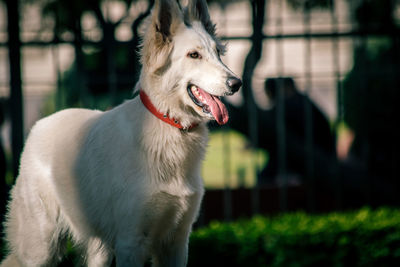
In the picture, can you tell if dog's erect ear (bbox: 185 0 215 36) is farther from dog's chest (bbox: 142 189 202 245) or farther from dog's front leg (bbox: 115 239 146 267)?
dog's front leg (bbox: 115 239 146 267)

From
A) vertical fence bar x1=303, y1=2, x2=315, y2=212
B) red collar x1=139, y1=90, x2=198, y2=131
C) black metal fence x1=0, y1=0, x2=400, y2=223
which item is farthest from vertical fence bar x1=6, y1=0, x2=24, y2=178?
vertical fence bar x1=303, y1=2, x2=315, y2=212

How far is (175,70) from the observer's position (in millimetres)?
3188

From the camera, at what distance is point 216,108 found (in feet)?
10.1

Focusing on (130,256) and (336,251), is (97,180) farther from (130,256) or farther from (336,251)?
(336,251)

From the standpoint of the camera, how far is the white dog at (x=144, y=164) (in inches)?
122

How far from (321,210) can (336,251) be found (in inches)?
110

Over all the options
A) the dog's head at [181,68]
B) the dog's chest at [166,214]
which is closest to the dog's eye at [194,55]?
the dog's head at [181,68]

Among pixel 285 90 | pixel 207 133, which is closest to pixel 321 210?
pixel 285 90

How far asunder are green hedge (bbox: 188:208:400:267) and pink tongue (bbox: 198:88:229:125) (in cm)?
212

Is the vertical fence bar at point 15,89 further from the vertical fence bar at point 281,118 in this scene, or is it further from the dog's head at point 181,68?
the vertical fence bar at point 281,118

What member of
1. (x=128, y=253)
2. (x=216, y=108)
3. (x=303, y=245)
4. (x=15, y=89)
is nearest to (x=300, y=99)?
(x=303, y=245)

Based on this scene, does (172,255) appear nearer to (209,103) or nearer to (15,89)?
(209,103)

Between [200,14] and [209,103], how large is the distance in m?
0.76

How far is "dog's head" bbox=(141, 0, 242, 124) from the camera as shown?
3100mm
